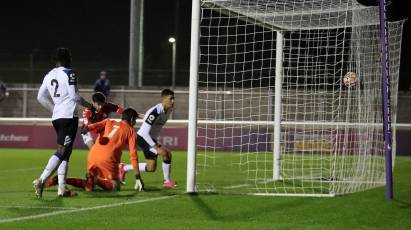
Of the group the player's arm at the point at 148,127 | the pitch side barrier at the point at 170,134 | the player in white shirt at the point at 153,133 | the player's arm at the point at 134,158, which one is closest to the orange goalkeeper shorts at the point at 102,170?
the player's arm at the point at 134,158

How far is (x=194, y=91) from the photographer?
1098 centimetres

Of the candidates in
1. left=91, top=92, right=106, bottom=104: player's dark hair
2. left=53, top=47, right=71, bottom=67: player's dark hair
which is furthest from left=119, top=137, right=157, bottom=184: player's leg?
left=53, top=47, right=71, bottom=67: player's dark hair

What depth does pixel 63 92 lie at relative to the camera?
10.4 m

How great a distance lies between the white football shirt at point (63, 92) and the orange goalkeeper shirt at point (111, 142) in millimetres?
1413

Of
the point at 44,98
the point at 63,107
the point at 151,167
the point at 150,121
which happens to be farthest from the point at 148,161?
the point at 63,107

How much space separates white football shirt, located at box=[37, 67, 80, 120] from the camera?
410 inches

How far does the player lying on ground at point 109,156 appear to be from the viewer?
1159cm

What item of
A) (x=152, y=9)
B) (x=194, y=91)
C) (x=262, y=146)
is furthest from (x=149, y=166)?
(x=152, y=9)

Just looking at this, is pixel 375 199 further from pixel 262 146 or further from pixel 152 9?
pixel 152 9

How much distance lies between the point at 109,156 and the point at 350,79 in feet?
12.8

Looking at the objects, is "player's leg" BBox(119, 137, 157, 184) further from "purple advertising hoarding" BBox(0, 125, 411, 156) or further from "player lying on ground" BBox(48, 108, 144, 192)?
"purple advertising hoarding" BBox(0, 125, 411, 156)

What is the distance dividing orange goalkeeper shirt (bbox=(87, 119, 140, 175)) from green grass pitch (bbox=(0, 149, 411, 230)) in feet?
1.98

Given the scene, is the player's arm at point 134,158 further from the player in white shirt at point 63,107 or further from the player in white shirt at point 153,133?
the player in white shirt at point 63,107

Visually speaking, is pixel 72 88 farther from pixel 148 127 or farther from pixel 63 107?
pixel 148 127
